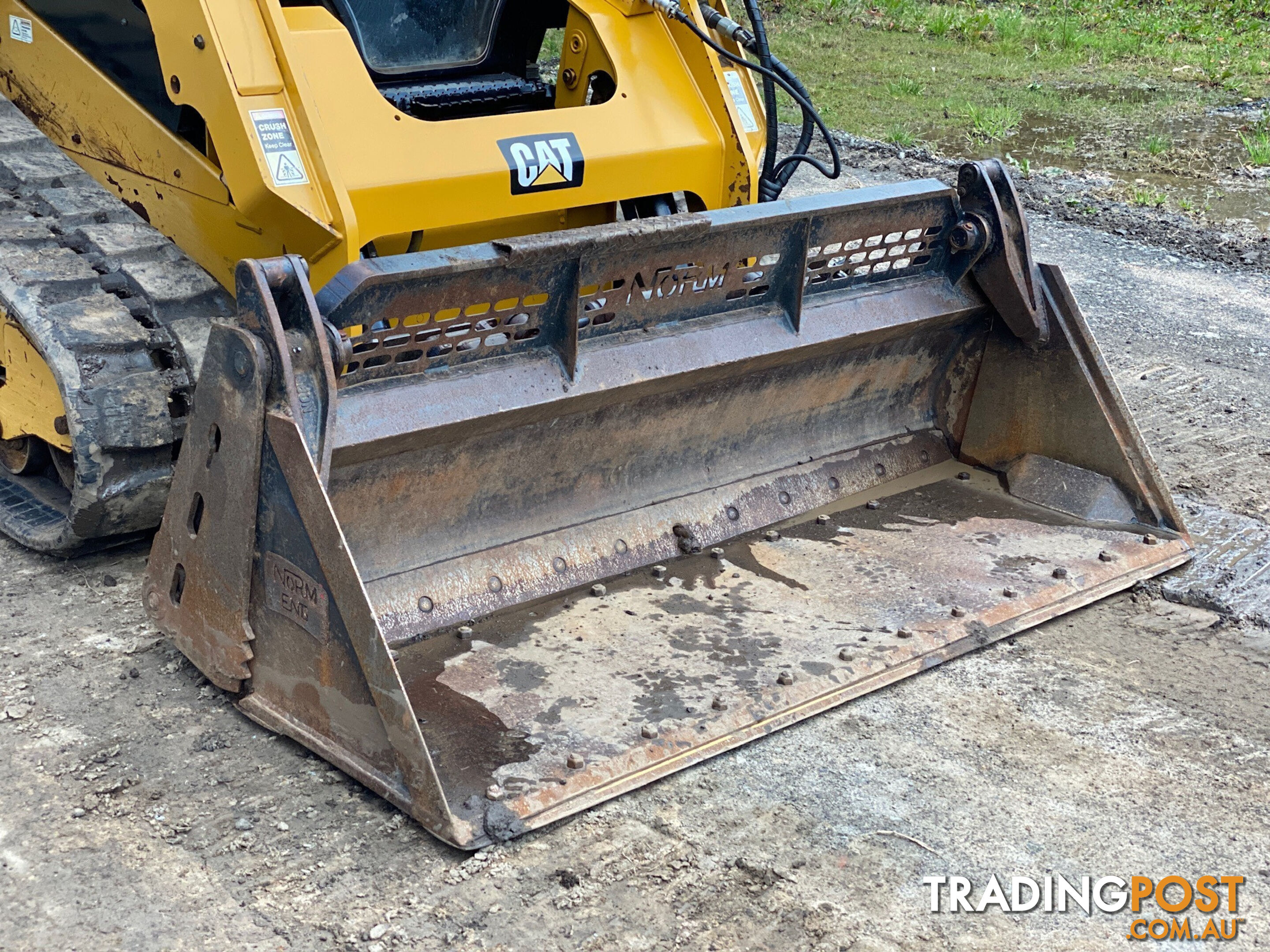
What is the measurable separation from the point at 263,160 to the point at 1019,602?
6.86 ft

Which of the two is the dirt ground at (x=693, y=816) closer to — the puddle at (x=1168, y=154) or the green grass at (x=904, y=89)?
the puddle at (x=1168, y=154)

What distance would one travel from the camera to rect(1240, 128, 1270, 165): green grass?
29.8 ft

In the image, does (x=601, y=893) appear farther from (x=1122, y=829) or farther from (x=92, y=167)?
(x=92, y=167)

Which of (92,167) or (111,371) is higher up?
(92,167)

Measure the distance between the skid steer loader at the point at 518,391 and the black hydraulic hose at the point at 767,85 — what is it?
21mm

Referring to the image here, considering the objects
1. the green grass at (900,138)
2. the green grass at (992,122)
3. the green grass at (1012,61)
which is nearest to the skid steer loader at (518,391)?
the green grass at (900,138)

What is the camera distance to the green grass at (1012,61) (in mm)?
10383

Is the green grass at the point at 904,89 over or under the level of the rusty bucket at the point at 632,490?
over

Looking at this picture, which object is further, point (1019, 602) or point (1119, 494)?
point (1119, 494)

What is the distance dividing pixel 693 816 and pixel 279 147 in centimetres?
177

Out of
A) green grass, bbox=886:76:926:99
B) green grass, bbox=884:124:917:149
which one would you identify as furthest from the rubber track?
green grass, bbox=886:76:926:99

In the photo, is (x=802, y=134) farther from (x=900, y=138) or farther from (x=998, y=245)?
(x=900, y=138)

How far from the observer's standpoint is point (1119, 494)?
3768mm

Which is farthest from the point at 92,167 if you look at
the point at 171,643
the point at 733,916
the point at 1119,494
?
the point at 1119,494
